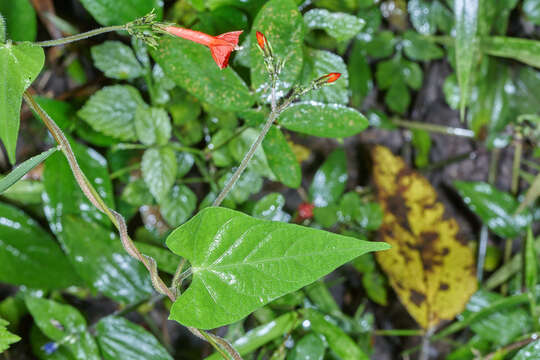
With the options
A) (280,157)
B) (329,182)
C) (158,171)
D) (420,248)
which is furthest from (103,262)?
(420,248)

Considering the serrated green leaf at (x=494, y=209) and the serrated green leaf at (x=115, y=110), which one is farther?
the serrated green leaf at (x=494, y=209)

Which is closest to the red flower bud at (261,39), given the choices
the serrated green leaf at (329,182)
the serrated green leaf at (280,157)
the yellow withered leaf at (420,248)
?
the serrated green leaf at (280,157)

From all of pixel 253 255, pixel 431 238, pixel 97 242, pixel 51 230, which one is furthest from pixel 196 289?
pixel 431 238

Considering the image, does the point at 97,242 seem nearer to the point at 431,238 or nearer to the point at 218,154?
the point at 218,154

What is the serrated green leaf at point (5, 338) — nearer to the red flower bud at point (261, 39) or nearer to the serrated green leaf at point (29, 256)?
the serrated green leaf at point (29, 256)

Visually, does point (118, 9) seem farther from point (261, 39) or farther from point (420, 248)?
point (420, 248)

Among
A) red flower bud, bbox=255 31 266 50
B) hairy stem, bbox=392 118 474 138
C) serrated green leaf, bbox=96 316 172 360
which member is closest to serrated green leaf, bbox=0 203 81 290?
serrated green leaf, bbox=96 316 172 360

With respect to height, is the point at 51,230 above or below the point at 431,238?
above
